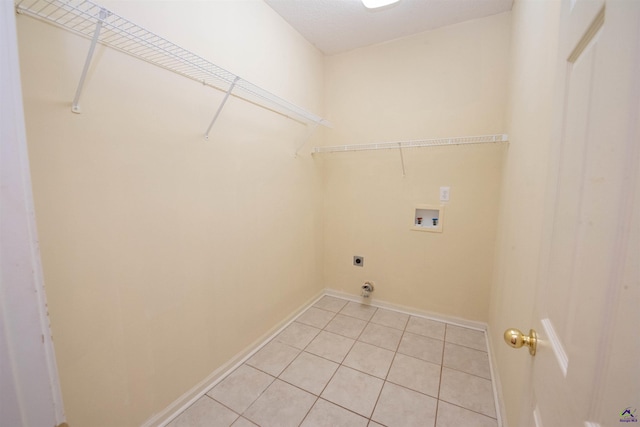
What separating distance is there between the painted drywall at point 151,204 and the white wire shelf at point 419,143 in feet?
2.18

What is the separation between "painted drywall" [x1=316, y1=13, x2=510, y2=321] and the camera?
6.86ft

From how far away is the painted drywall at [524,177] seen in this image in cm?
99

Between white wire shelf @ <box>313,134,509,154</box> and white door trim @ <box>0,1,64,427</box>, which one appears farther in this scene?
white wire shelf @ <box>313,134,509,154</box>

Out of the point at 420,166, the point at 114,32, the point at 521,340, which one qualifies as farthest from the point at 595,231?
the point at 420,166

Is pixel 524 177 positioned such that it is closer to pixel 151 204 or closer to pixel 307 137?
pixel 307 137

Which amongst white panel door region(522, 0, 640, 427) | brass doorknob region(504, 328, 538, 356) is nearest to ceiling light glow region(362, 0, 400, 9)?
white panel door region(522, 0, 640, 427)

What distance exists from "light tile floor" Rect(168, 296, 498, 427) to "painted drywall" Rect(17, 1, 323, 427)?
0.77 ft

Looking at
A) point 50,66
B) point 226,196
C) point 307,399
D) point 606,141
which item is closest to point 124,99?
point 50,66

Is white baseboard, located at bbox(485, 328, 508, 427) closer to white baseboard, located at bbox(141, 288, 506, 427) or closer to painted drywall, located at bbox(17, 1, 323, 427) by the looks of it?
white baseboard, located at bbox(141, 288, 506, 427)

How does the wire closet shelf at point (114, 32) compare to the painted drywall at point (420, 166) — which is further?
the painted drywall at point (420, 166)

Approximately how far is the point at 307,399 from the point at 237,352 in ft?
2.03

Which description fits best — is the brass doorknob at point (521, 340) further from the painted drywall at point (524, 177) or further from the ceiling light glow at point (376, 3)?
the ceiling light glow at point (376, 3)

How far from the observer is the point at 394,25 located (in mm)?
2148

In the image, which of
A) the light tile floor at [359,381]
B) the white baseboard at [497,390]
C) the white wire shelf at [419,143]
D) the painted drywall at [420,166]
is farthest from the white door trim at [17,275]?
the painted drywall at [420,166]
